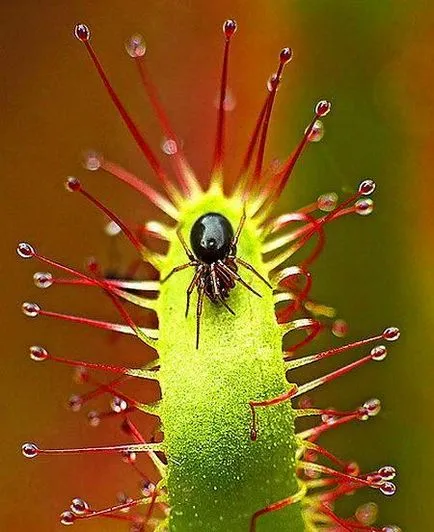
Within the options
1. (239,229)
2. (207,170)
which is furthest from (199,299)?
(207,170)

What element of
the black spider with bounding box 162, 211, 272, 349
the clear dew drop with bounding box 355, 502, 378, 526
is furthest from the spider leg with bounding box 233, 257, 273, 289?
the clear dew drop with bounding box 355, 502, 378, 526

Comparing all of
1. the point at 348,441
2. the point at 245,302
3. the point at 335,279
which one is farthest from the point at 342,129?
the point at 245,302

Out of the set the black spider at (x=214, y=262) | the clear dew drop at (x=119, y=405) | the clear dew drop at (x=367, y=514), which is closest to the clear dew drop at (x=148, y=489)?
the clear dew drop at (x=119, y=405)

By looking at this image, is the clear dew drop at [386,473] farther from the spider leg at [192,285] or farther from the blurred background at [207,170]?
the blurred background at [207,170]

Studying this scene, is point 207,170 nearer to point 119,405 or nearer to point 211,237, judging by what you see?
point 119,405

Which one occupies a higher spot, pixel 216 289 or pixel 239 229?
pixel 239 229

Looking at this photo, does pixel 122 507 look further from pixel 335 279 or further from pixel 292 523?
pixel 335 279

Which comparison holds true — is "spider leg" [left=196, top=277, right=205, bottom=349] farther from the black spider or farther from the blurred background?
the blurred background
